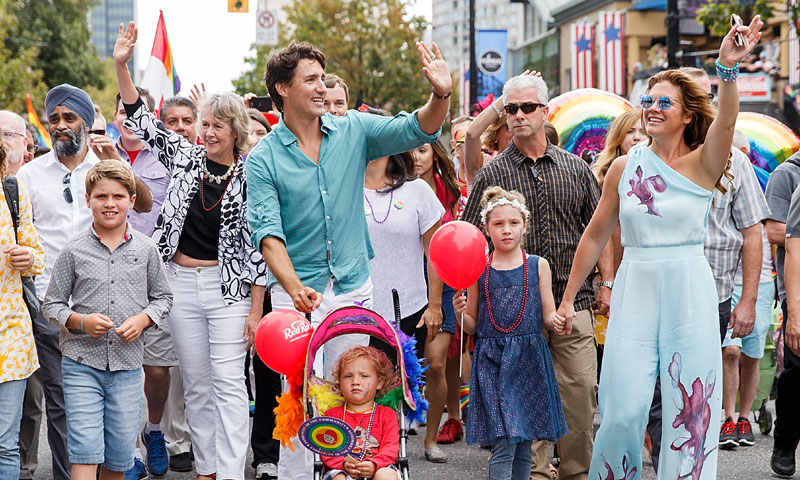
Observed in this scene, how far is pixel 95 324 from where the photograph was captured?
5.55 metres

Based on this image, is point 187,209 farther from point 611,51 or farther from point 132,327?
point 611,51

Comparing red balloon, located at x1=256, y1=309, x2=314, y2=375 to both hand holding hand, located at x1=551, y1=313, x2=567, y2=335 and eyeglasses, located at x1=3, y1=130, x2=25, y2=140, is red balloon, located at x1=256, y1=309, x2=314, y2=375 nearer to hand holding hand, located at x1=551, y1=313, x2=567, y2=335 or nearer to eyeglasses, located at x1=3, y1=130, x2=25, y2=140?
hand holding hand, located at x1=551, y1=313, x2=567, y2=335

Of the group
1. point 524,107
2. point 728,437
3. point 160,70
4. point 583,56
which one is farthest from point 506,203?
point 583,56

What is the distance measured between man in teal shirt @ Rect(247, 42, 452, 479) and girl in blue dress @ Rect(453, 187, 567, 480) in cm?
102

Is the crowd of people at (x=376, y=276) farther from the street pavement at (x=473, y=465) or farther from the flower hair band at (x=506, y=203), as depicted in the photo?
the street pavement at (x=473, y=465)

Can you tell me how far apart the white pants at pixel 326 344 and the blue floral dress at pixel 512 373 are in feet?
3.19

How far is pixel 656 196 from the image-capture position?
16.3ft

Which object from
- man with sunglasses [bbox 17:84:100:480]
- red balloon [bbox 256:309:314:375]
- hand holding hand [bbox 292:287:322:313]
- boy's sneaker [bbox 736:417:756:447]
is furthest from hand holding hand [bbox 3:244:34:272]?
boy's sneaker [bbox 736:417:756:447]

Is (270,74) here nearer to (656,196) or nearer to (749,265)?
(656,196)

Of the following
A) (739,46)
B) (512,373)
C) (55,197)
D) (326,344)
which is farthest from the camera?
(55,197)

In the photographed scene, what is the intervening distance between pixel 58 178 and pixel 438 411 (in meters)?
3.14

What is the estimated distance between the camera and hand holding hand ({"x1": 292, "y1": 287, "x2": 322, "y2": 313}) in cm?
483

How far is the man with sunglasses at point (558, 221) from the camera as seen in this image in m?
6.38

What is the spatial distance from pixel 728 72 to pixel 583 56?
1113 inches
